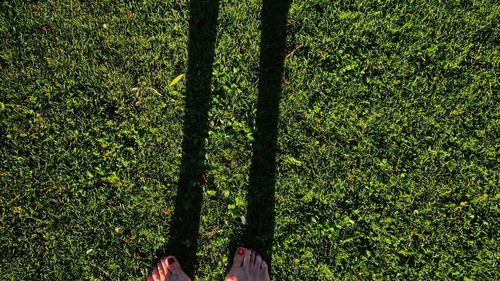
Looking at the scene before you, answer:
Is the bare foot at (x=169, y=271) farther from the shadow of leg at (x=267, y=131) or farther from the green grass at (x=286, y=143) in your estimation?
the shadow of leg at (x=267, y=131)

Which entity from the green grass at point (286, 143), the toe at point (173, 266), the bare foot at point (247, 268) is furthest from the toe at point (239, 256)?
the toe at point (173, 266)

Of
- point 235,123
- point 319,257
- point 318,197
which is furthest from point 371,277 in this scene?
point 235,123

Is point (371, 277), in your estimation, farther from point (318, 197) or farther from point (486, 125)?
point (486, 125)

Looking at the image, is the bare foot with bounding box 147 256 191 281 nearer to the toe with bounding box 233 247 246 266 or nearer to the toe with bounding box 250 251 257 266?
the toe with bounding box 233 247 246 266

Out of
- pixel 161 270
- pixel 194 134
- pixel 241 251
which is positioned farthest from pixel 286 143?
pixel 161 270

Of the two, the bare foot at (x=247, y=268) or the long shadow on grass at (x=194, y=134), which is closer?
the bare foot at (x=247, y=268)

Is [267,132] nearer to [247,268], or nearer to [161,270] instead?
[247,268]
